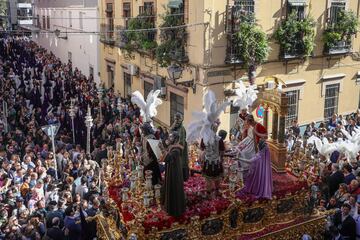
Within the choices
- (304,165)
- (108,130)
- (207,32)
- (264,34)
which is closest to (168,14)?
(207,32)

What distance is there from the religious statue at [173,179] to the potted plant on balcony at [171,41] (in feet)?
26.6

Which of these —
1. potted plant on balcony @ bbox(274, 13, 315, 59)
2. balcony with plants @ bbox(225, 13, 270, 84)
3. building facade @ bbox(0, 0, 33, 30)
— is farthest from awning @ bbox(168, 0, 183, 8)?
building facade @ bbox(0, 0, 33, 30)

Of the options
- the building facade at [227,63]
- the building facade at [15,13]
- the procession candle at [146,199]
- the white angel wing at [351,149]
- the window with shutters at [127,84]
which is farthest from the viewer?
the building facade at [15,13]

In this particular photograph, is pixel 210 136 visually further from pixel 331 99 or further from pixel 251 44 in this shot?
pixel 331 99

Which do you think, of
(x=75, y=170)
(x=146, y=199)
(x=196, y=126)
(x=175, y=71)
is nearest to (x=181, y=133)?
(x=196, y=126)

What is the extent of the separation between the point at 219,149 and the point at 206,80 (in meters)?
6.66

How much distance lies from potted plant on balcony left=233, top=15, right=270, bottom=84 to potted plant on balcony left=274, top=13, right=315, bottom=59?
3.07ft

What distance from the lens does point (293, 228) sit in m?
8.89

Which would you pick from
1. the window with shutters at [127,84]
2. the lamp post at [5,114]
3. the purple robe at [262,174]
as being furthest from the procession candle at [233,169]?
the window with shutters at [127,84]

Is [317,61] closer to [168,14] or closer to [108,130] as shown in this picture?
[168,14]

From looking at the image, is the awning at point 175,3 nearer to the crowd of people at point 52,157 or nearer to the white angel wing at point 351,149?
the crowd of people at point 52,157

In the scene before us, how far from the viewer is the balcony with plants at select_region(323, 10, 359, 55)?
666 inches

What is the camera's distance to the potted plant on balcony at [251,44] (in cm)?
1456

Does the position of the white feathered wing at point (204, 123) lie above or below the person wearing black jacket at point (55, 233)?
above
